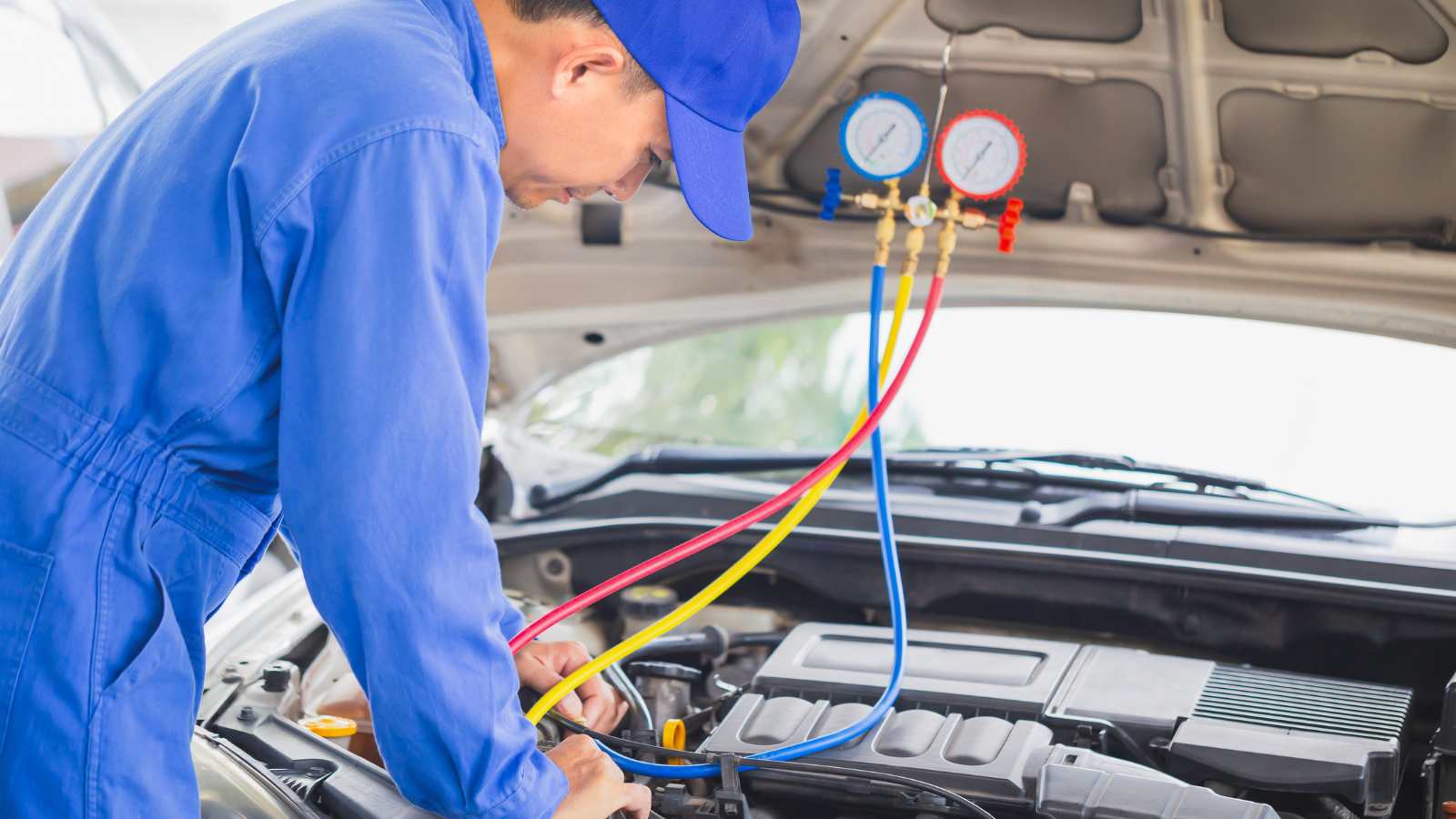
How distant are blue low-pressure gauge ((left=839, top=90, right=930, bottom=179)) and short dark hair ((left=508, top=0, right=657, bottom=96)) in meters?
0.77

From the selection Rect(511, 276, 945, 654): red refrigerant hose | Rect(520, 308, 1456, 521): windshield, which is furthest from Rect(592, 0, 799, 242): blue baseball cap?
Rect(520, 308, 1456, 521): windshield

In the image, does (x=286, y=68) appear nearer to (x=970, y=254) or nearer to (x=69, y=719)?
(x=69, y=719)

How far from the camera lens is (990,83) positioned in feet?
7.04

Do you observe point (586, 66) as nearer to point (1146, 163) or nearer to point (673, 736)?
point (673, 736)

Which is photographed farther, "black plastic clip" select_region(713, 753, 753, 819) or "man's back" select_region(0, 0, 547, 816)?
"black plastic clip" select_region(713, 753, 753, 819)

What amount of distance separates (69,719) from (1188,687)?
1.28m

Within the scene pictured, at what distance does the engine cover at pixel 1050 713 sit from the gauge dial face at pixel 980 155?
0.63m

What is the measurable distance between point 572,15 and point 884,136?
85cm

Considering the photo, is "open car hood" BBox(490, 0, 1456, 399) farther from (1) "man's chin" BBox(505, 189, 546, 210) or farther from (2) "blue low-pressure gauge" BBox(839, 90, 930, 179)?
(1) "man's chin" BBox(505, 189, 546, 210)

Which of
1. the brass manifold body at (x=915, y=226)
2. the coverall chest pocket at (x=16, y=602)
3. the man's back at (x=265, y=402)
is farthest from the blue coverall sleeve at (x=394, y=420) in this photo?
the brass manifold body at (x=915, y=226)

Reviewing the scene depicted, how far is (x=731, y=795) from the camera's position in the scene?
59.4 inches

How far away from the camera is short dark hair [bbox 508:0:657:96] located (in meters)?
1.14

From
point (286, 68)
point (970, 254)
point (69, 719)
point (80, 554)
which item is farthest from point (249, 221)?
point (970, 254)

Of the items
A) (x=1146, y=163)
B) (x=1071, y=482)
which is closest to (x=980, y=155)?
(x=1146, y=163)
